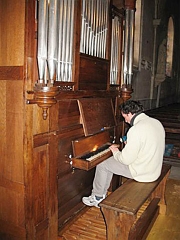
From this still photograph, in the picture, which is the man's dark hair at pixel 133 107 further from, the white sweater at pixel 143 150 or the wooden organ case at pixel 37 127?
the wooden organ case at pixel 37 127

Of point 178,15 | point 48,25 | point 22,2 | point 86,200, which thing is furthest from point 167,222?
point 178,15

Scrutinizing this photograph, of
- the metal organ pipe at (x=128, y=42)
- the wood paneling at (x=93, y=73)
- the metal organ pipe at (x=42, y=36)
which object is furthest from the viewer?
the metal organ pipe at (x=128, y=42)

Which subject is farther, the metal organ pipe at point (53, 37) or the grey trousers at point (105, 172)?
the grey trousers at point (105, 172)

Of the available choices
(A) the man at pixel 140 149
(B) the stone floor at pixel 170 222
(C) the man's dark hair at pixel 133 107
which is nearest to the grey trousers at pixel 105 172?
(A) the man at pixel 140 149

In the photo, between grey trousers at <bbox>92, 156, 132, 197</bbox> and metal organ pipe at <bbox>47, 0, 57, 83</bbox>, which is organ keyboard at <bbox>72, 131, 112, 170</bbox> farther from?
metal organ pipe at <bbox>47, 0, 57, 83</bbox>

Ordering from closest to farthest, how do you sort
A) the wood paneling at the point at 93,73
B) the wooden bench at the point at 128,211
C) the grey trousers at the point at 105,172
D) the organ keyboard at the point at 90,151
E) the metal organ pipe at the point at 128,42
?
the wooden bench at the point at 128,211, the organ keyboard at the point at 90,151, the wood paneling at the point at 93,73, the grey trousers at the point at 105,172, the metal organ pipe at the point at 128,42

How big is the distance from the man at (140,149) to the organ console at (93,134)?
24 centimetres

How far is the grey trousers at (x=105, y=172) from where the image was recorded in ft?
12.2

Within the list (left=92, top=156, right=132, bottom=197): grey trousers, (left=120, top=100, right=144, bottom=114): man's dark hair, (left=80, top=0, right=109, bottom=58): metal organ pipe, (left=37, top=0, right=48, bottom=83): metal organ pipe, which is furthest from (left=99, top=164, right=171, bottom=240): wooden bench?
(left=80, top=0, right=109, bottom=58): metal organ pipe

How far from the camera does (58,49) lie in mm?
2795

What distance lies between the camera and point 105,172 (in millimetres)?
3865

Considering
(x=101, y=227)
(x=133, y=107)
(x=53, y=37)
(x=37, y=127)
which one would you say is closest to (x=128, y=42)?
(x=133, y=107)

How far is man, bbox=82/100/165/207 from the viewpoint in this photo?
3262mm

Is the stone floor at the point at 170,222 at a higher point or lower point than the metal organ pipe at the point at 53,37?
lower
